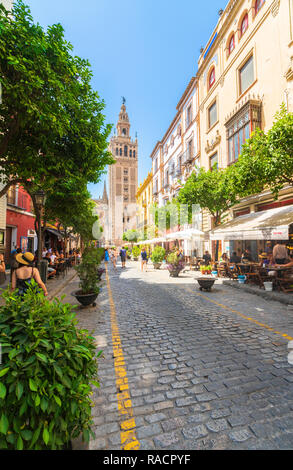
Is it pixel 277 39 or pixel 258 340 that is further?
pixel 277 39

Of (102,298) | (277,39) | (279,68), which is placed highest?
(277,39)

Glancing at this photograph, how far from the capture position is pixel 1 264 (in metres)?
9.94

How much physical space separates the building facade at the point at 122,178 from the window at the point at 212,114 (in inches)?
2418

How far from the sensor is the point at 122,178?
83312mm

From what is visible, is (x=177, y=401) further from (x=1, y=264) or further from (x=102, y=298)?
(x=1, y=264)

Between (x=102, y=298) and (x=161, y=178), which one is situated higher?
(x=161, y=178)

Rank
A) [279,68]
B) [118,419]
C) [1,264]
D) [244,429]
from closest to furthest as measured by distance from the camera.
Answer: [244,429]
[118,419]
[1,264]
[279,68]

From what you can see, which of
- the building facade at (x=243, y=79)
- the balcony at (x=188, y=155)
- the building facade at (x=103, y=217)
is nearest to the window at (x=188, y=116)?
the balcony at (x=188, y=155)

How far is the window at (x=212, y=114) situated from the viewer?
19.3m

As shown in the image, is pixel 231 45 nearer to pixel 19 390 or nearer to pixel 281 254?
pixel 281 254

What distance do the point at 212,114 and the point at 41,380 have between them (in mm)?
22974
